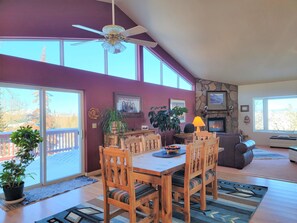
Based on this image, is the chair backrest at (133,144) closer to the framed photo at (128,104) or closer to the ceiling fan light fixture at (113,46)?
the ceiling fan light fixture at (113,46)

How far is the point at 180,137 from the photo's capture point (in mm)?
6570

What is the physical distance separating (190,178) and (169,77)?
541 cm

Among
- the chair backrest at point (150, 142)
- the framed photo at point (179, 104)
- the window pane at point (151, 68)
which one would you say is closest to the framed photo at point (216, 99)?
the framed photo at point (179, 104)

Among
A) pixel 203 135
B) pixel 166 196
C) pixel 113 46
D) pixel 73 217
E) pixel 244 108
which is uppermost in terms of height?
pixel 113 46

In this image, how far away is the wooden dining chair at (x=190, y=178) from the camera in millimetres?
2381

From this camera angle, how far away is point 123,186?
6.79ft

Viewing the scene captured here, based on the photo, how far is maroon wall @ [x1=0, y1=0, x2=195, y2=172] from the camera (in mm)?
3506

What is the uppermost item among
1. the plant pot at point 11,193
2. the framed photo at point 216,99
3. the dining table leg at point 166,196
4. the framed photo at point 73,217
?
the framed photo at point 216,99

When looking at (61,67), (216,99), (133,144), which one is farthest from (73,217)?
(216,99)

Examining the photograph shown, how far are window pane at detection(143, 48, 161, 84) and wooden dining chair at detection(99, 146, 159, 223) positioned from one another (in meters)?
4.35

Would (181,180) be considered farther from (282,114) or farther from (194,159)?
(282,114)

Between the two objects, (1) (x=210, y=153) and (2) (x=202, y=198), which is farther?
(1) (x=210, y=153)

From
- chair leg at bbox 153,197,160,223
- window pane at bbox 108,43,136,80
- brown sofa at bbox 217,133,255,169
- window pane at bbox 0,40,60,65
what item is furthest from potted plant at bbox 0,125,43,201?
brown sofa at bbox 217,133,255,169

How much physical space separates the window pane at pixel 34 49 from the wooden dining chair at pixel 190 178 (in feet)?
10.8
